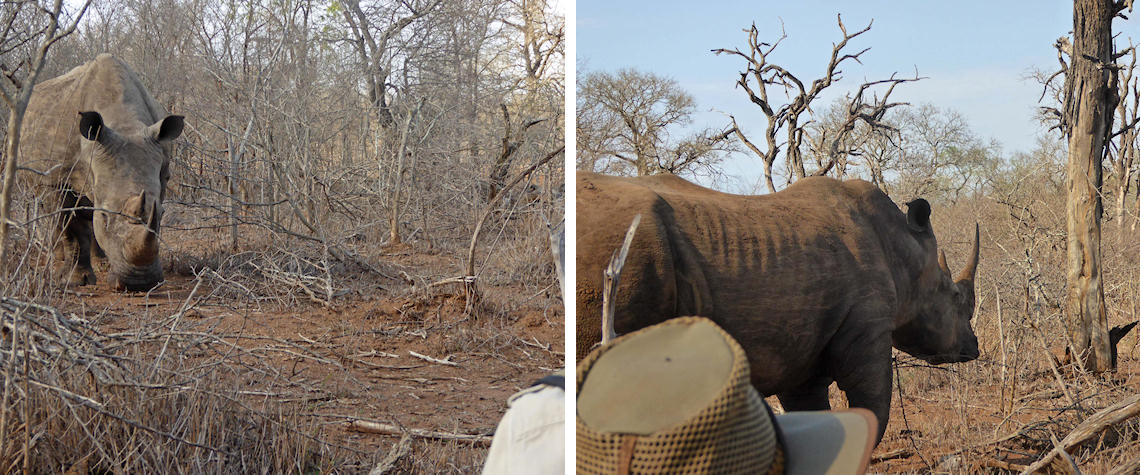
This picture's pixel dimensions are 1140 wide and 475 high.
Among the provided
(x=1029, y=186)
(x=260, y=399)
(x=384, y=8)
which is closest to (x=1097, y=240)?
(x=1029, y=186)

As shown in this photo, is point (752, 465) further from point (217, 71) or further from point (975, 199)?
point (217, 71)

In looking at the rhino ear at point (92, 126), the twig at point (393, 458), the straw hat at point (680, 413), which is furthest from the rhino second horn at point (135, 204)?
the straw hat at point (680, 413)

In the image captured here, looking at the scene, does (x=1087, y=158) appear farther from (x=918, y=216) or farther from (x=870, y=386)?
(x=870, y=386)

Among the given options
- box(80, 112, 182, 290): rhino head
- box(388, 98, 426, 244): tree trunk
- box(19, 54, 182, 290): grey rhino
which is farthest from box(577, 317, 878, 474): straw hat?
box(388, 98, 426, 244): tree trunk

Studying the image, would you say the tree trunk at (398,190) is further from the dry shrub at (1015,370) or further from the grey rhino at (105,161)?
the dry shrub at (1015,370)

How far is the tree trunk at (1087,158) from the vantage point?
3768mm

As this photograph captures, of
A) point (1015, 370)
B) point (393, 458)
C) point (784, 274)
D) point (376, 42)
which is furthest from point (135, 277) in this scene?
point (1015, 370)

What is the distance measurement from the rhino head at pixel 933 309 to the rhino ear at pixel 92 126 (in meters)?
4.04

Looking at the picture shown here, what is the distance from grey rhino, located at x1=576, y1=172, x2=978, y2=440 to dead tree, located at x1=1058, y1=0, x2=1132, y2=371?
1.57 metres

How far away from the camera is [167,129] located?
509cm

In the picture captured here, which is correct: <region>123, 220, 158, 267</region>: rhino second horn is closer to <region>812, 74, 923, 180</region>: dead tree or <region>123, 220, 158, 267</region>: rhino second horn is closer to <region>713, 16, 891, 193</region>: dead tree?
<region>812, 74, 923, 180</region>: dead tree

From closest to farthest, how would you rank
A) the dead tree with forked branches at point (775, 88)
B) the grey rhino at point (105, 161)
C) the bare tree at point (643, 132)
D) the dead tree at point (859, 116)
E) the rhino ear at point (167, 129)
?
the bare tree at point (643, 132), the dead tree with forked branches at point (775, 88), the dead tree at point (859, 116), the grey rhino at point (105, 161), the rhino ear at point (167, 129)

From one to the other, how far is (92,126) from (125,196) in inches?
17.4

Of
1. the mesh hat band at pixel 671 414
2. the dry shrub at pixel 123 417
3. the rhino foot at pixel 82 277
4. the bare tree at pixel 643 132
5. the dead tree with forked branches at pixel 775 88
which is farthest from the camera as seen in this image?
the rhino foot at pixel 82 277
